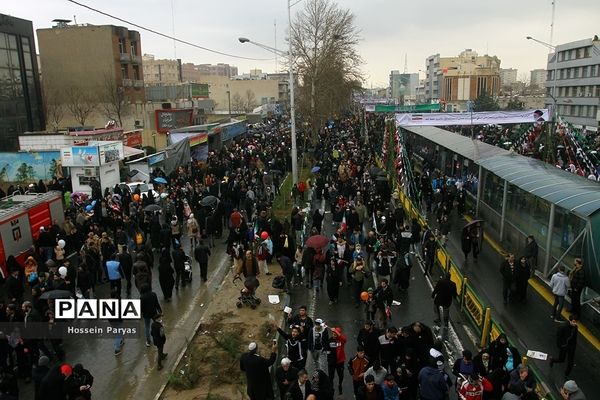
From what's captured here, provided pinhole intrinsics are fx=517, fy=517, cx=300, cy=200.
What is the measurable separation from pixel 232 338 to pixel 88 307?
3331mm

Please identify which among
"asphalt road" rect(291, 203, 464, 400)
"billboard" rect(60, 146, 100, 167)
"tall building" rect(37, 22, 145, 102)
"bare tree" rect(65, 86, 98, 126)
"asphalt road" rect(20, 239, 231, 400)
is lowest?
"asphalt road" rect(291, 203, 464, 400)

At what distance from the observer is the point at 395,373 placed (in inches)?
322

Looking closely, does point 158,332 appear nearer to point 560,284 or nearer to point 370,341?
point 370,341

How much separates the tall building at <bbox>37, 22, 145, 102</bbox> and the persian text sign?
3407 centimetres

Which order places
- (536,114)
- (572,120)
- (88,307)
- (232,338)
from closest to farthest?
(232,338) → (88,307) → (536,114) → (572,120)

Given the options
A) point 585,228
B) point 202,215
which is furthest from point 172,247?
point 585,228

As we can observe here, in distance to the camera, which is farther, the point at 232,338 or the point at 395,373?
the point at 232,338

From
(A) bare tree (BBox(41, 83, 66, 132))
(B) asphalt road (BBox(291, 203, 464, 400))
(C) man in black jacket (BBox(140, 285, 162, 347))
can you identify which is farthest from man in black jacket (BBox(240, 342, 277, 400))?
(A) bare tree (BBox(41, 83, 66, 132))

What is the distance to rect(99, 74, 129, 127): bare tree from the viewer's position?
167ft

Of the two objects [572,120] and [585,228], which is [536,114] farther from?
[572,120]

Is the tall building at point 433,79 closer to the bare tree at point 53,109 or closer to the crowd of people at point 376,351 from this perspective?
the bare tree at point 53,109

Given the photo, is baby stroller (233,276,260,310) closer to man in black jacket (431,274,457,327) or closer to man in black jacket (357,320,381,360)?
man in black jacket (431,274,457,327)

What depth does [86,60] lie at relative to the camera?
2126 inches

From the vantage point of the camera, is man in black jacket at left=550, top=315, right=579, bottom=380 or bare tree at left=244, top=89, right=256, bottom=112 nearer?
man in black jacket at left=550, top=315, right=579, bottom=380
